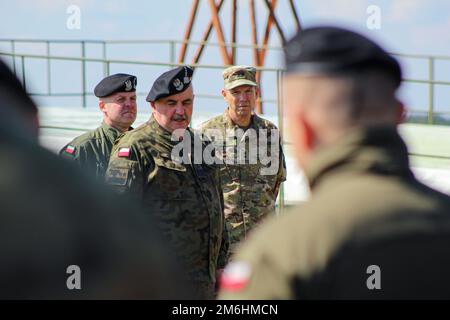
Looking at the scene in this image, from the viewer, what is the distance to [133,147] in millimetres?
5488

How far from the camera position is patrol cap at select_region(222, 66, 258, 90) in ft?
26.6

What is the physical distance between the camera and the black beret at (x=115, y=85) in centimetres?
767

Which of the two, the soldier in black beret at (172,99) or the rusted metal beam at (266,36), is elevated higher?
the rusted metal beam at (266,36)

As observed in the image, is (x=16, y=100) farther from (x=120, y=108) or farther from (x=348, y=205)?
(x=120, y=108)

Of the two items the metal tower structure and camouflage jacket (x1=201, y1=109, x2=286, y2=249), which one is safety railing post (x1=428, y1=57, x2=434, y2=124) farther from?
camouflage jacket (x1=201, y1=109, x2=286, y2=249)

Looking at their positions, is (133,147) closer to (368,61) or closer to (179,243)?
(179,243)

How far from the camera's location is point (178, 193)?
5.37 m

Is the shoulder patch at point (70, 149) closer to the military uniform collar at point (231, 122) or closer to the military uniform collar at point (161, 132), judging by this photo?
the military uniform collar at point (161, 132)

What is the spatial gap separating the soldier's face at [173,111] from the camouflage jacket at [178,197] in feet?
0.87

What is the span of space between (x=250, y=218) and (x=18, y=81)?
20.6ft

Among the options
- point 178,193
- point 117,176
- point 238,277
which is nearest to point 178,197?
point 178,193

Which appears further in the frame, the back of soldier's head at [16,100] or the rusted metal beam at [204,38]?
the rusted metal beam at [204,38]

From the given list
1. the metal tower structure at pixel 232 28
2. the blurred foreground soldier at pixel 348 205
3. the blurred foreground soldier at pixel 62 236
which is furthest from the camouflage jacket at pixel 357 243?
the metal tower structure at pixel 232 28

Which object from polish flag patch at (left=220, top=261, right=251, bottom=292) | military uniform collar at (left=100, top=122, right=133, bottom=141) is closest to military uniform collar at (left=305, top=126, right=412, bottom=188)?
polish flag patch at (left=220, top=261, right=251, bottom=292)
